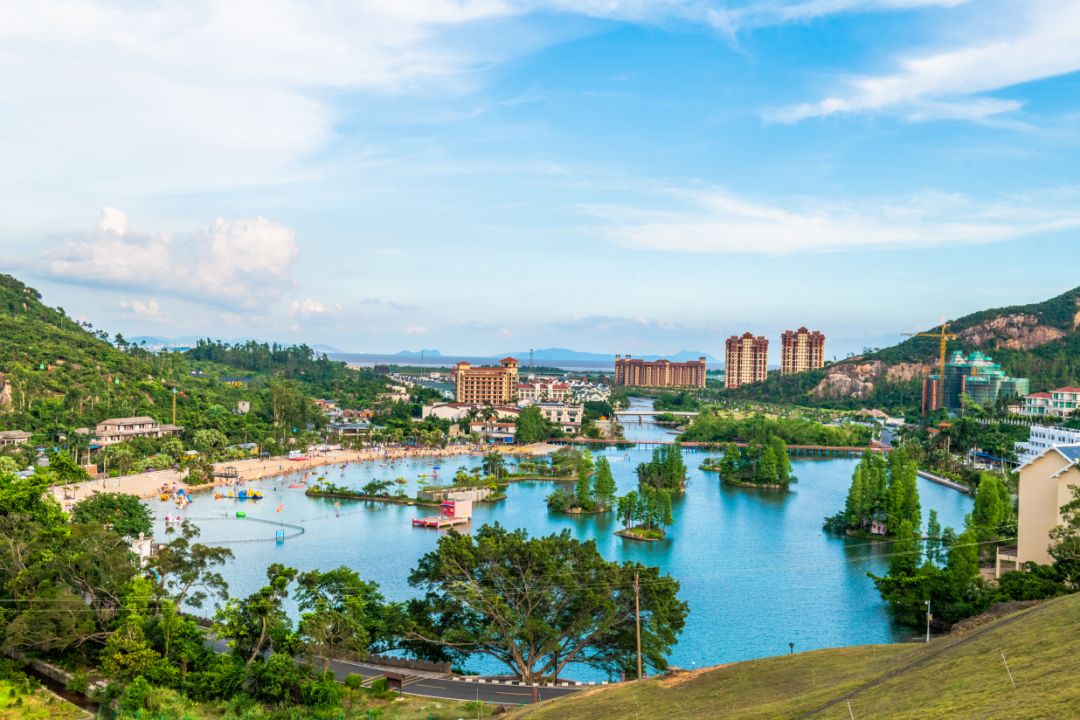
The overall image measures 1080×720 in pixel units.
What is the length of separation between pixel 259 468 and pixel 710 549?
21605 millimetres

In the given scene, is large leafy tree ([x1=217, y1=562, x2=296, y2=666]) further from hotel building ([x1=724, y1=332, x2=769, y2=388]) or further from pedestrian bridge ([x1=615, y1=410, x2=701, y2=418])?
hotel building ([x1=724, y1=332, x2=769, y2=388])

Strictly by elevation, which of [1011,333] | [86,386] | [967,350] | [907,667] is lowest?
[907,667]

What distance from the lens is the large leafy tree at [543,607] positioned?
40.8ft

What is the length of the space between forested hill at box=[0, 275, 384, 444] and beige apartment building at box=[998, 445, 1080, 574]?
34002 mm

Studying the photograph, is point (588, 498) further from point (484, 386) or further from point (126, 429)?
point (484, 386)

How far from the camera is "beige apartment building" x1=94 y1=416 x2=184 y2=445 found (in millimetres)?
36938

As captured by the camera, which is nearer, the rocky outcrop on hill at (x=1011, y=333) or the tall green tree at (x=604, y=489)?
the tall green tree at (x=604, y=489)

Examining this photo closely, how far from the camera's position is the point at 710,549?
23.5 m

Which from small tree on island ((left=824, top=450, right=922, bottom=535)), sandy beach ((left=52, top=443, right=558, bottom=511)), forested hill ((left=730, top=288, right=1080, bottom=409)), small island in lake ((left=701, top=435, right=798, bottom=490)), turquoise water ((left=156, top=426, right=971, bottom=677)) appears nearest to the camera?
turquoise water ((left=156, top=426, right=971, bottom=677))

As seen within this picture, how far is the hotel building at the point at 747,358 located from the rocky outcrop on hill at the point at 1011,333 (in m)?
29.0

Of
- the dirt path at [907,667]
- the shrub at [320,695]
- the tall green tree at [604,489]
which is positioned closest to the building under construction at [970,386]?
the tall green tree at [604,489]

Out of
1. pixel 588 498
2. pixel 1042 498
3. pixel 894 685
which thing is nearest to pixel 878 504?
pixel 1042 498

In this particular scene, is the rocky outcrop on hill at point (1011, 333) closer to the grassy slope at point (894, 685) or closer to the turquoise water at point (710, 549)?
the turquoise water at point (710, 549)

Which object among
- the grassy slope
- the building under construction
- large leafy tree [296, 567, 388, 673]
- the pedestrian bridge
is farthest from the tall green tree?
the pedestrian bridge
